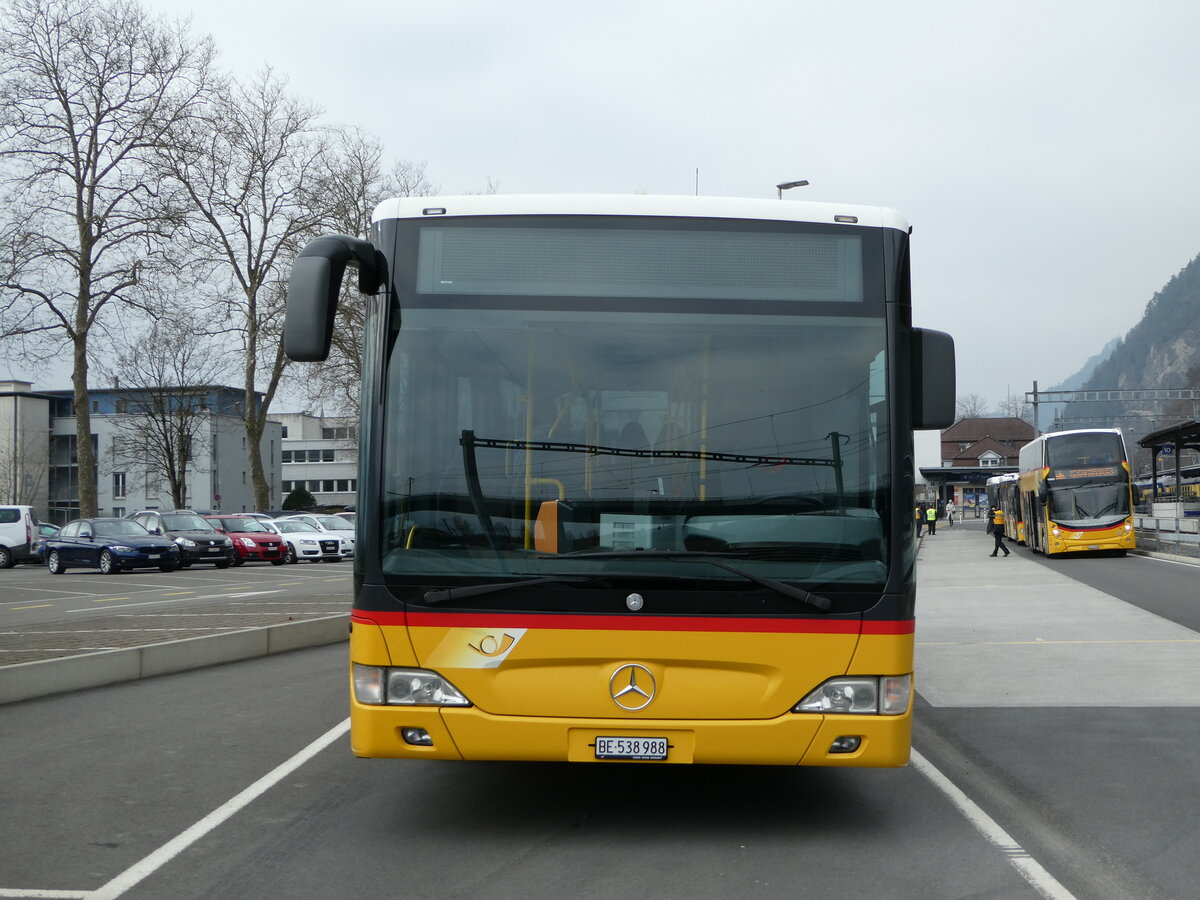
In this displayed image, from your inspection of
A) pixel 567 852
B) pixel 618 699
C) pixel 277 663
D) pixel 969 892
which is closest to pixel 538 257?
pixel 618 699

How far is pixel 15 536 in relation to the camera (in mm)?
39312

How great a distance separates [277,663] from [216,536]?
24.2m

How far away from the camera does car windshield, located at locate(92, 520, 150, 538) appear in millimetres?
33906

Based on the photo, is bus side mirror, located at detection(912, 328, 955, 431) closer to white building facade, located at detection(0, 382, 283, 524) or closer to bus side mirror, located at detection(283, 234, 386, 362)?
bus side mirror, located at detection(283, 234, 386, 362)

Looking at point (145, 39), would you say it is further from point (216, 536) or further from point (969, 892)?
point (969, 892)

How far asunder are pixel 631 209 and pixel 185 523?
3347cm

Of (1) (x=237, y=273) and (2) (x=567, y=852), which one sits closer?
(2) (x=567, y=852)

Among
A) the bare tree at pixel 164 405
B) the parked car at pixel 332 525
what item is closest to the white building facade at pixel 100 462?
the bare tree at pixel 164 405

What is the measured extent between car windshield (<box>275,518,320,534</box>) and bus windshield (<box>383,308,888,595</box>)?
36.1 metres

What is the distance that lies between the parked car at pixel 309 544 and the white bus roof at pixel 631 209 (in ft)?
113

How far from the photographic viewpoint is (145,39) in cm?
3588

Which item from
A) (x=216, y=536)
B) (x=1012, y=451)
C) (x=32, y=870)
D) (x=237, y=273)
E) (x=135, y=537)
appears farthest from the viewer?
(x=1012, y=451)

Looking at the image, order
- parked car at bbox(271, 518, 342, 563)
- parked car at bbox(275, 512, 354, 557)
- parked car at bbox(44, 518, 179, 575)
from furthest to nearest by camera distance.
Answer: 1. parked car at bbox(275, 512, 354, 557)
2. parked car at bbox(271, 518, 342, 563)
3. parked car at bbox(44, 518, 179, 575)

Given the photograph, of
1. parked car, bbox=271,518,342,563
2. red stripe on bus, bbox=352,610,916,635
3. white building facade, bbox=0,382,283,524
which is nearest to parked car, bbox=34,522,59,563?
parked car, bbox=271,518,342,563
